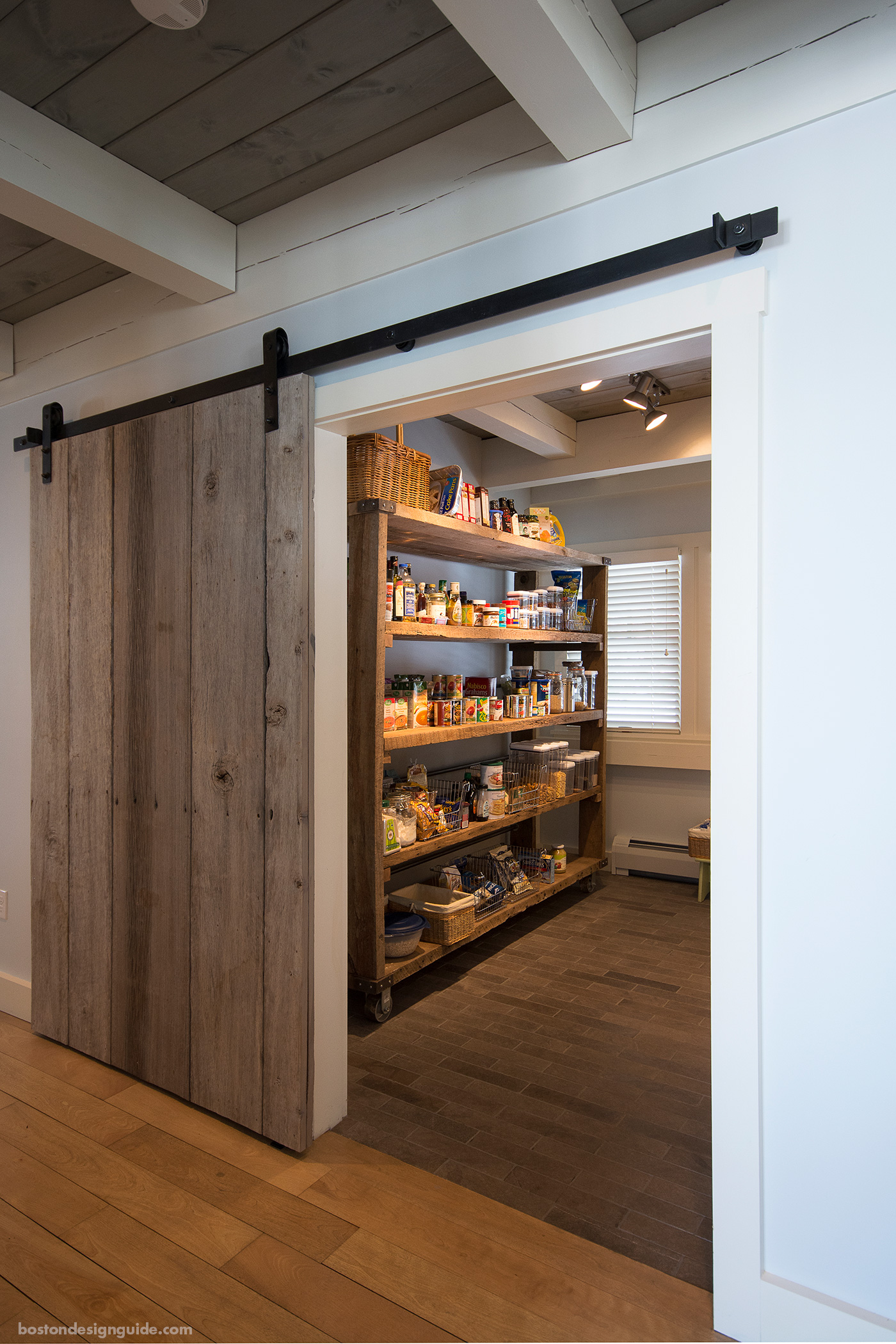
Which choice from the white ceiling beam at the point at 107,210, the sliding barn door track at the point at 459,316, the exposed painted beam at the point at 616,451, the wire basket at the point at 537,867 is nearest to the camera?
the sliding barn door track at the point at 459,316

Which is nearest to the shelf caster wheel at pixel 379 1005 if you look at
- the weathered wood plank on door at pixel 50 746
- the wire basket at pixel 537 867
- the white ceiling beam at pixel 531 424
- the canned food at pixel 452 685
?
the weathered wood plank on door at pixel 50 746

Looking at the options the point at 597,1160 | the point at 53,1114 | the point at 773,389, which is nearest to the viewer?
the point at 773,389

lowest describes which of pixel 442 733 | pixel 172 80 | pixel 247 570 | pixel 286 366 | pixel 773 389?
pixel 442 733

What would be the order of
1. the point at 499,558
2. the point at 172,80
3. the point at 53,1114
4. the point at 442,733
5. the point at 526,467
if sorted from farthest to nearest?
the point at 526,467
the point at 499,558
the point at 442,733
the point at 53,1114
the point at 172,80

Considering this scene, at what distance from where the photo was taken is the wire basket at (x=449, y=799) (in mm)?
3342

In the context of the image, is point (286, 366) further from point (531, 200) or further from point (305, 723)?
point (305, 723)

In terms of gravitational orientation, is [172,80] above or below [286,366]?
above

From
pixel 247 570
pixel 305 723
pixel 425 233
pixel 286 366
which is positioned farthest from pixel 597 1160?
pixel 425 233

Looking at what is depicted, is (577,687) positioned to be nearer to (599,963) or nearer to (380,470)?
(599,963)

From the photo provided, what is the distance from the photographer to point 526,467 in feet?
14.9

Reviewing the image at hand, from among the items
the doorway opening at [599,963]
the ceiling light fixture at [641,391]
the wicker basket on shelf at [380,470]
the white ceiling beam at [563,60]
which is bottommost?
the doorway opening at [599,963]

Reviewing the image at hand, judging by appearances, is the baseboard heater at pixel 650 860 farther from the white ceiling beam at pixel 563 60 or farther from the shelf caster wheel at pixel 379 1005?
the white ceiling beam at pixel 563 60

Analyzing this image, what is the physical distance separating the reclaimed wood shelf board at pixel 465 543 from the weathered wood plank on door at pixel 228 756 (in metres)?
0.66

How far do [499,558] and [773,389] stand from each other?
2.73 metres
